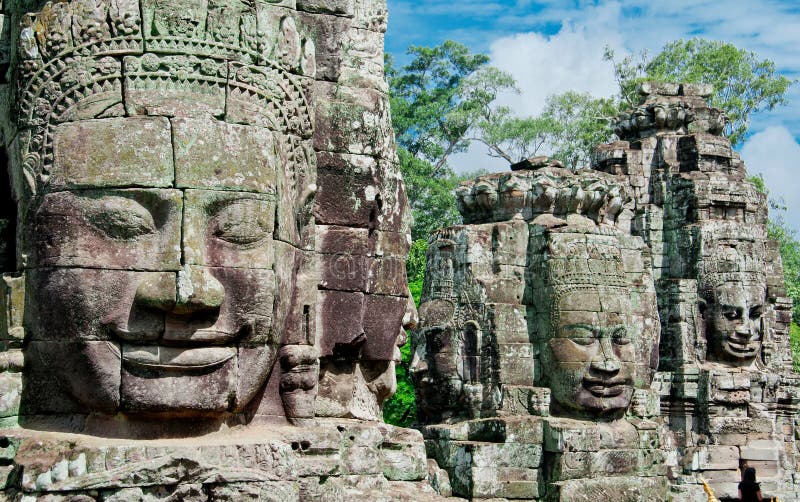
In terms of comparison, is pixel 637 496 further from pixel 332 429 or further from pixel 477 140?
pixel 477 140

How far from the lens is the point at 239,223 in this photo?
542cm

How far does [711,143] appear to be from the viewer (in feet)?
66.9

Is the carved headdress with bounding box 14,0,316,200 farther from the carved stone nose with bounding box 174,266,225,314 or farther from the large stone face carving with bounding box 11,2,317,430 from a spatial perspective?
the carved stone nose with bounding box 174,266,225,314

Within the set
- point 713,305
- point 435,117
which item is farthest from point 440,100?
point 713,305

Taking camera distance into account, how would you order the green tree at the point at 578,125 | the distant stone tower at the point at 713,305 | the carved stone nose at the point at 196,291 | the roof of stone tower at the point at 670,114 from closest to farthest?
the carved stone nose at the point at 196,291
the distant stone tower at the point at 713,305
the roof of stone tower at the point at 670,114
the green tree at the point at 578,125

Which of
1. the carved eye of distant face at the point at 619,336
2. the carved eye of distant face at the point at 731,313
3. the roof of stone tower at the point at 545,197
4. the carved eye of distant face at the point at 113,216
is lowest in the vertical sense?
the carved eye of distant face at the point at 619,336

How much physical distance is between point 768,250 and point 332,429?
16993mm

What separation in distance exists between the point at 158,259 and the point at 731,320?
1533 cm

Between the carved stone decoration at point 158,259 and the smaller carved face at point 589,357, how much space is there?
861cm

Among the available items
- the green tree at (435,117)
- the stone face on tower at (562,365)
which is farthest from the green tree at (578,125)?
the stone face on tower at (562,365)

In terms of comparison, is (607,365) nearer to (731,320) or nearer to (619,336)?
(619,336)

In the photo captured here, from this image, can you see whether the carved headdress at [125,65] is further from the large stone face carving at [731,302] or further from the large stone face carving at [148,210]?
the large stone face carving at [731,302]

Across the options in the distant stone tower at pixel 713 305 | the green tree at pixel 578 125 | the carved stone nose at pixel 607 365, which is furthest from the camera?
the green tree at pixel 578 125

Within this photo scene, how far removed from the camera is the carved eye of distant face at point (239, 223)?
213 inches
